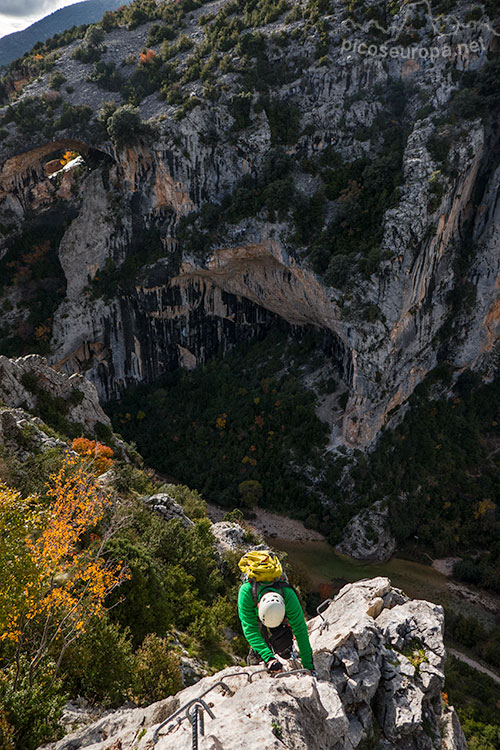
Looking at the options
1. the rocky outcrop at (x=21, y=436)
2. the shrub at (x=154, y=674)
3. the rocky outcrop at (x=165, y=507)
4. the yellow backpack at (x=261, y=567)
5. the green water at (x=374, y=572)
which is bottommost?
the green water at (x=374, y=572)

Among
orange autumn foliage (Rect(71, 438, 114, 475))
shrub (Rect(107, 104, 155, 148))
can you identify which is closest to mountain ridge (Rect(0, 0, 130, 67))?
shrub (Rect(107, 104, 155, 148))

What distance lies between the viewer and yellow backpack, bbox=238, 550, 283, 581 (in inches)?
249

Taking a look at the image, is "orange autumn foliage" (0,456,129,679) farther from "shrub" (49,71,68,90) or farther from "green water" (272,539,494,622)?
"shrub" (49,71,68,90)

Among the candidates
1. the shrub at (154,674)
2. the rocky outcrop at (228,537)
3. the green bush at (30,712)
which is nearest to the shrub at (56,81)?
the rocky outcrop at (228,537)

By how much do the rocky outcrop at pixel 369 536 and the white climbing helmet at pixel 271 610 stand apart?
30127 millimetres

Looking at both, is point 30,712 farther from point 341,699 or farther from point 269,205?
point 269,205

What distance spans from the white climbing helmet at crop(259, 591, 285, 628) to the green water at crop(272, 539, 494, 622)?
88.4 ft

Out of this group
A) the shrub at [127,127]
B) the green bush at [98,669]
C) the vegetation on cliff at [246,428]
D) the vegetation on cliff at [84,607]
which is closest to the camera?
the vegetation on cliff at [84,607]

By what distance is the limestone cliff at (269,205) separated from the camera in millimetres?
32562

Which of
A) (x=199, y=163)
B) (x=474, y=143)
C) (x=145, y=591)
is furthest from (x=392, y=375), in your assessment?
(x=145, y=591)

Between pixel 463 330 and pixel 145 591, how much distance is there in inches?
1342

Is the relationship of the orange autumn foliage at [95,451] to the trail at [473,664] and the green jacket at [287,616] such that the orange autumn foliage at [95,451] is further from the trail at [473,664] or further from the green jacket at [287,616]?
the trail at [473,664]

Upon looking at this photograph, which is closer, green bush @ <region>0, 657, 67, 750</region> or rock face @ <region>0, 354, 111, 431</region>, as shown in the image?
green bush @ <region>0, 657, 67, 750</region>

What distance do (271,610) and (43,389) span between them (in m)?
21.2
